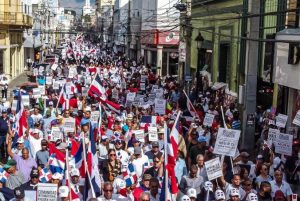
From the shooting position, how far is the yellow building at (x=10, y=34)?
44.0 metres

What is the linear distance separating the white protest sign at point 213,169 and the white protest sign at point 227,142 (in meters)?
0.98

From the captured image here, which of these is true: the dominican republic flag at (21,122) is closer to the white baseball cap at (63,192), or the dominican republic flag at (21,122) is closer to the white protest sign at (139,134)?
the white protest sign at (139,134)

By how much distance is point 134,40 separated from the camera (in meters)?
71.6

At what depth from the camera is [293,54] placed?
1917 centimetres

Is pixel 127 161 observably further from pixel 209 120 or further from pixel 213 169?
pixel 209 120

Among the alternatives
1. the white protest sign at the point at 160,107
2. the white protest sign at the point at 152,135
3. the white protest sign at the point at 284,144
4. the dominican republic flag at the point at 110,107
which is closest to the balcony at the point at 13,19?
the white protest sign at the point at 160,107

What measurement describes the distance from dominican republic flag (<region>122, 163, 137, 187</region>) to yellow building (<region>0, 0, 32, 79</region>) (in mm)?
32501

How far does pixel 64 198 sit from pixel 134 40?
62.8m

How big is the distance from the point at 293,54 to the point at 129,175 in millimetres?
9208

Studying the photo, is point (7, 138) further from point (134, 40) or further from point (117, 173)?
point (134, 40)

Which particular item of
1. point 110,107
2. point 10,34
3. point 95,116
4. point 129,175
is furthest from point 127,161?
point 10,34

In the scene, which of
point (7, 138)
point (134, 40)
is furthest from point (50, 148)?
point (134, 40)

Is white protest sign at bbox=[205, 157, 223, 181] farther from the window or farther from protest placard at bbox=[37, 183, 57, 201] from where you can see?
the window

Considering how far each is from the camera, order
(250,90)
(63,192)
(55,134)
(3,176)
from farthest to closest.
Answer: (250,90)
(55,134)
(3,176)
(63,192)
